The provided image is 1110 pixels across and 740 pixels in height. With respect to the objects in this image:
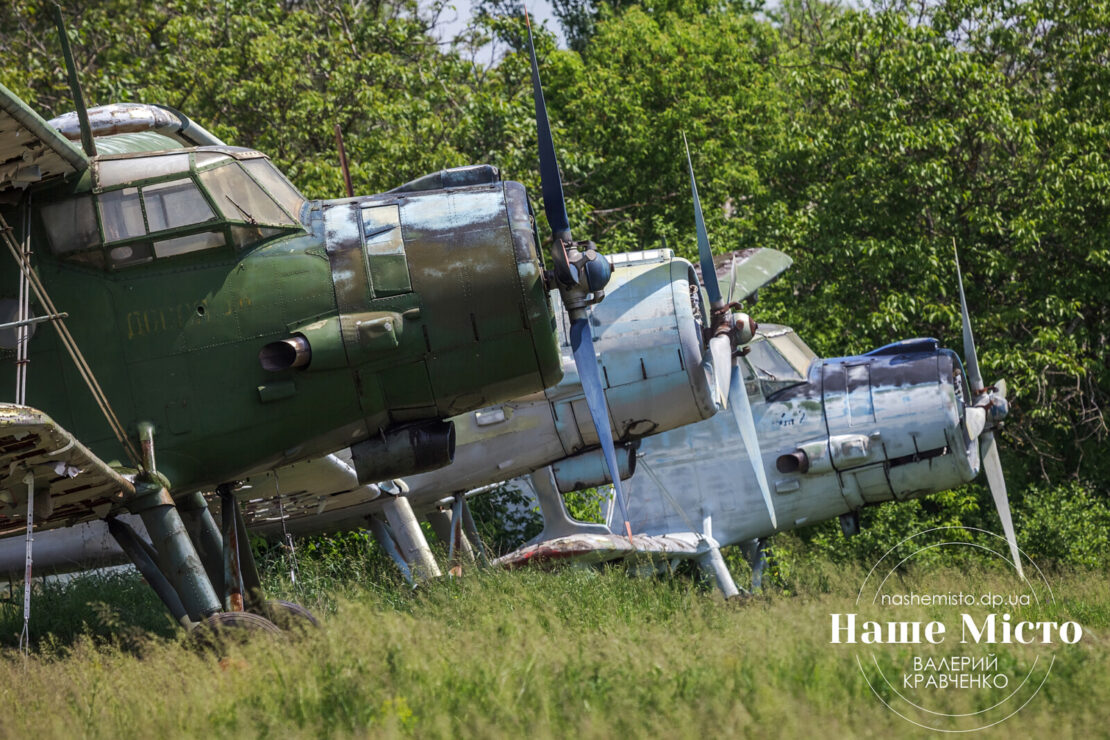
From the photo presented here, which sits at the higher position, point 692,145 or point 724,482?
point 692,145

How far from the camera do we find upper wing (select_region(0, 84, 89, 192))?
7.05 meters

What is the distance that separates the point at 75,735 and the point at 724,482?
8.14 m

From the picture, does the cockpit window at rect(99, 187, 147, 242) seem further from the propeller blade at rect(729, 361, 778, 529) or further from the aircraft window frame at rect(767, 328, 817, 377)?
the aircraft window frame at rect(767, 328, 817, 377)

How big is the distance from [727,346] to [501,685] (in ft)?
20.3

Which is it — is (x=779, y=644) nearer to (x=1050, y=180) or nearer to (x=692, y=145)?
(x=1050, y=180)

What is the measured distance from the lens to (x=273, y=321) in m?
7.78

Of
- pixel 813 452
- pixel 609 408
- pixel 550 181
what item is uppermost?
pixel 550 181

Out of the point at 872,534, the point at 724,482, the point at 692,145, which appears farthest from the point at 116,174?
the point at 692,145

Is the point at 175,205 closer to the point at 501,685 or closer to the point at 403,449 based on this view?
the point at 403,449

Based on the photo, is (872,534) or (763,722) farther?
(872,534)

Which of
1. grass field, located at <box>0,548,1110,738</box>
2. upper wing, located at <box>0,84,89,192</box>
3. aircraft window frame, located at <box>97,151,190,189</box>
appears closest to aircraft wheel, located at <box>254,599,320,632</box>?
grass field, located at <box>0,548,1110,738</box>

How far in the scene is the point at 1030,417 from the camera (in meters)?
18.7

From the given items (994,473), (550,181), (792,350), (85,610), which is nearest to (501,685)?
(550,181)

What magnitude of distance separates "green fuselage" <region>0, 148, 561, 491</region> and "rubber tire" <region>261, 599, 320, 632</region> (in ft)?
2.90
